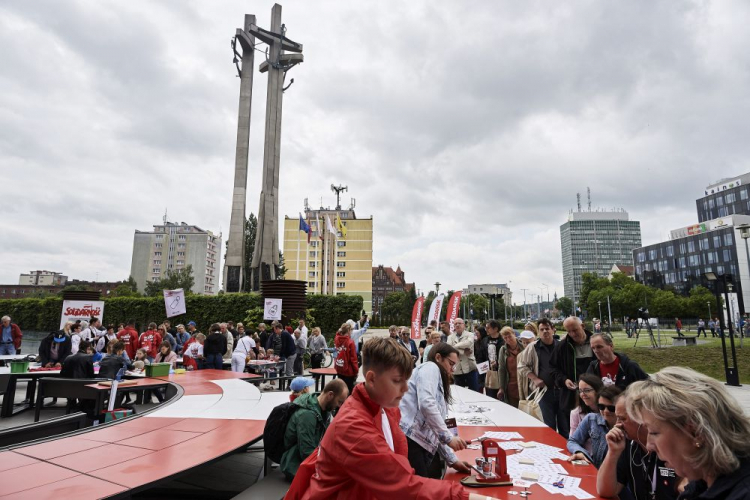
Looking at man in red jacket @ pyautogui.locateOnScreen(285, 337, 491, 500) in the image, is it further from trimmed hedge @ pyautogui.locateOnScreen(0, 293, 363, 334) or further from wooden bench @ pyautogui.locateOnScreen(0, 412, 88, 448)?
trimmed hedge @ pyautogui.locateOnScreen(0, 293, 363, 334)

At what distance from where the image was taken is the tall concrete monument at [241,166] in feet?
87.5

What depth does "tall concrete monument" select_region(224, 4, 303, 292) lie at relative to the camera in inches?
1061

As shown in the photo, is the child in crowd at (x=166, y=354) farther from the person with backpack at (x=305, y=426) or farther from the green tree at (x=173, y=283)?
the green tree at (x=173, y=283)

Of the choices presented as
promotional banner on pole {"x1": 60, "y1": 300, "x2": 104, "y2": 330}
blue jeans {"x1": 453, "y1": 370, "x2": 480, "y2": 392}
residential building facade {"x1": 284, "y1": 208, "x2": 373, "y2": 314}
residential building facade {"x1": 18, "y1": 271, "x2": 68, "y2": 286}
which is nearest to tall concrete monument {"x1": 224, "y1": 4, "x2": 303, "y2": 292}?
promotional banner on pole {"x1": 60, "y1": 300, "x2": 104, "y2": 330}

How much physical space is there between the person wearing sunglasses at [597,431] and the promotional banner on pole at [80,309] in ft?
76.1

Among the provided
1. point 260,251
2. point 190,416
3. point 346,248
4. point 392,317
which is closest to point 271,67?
point 260,251

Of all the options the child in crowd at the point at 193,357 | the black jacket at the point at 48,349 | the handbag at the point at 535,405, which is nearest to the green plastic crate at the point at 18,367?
the black jacket at the point at 48,349

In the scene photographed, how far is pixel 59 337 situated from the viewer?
10.4m

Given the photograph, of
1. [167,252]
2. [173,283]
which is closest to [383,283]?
[167,252]

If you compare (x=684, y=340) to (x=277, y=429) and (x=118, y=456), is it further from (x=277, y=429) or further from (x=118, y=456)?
(x=118, y=456)

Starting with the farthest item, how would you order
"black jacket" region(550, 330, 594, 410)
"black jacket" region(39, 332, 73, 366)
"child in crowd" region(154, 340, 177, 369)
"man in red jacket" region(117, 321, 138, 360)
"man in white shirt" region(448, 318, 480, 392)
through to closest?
"man in red jacket" region(117, 321, 138, 360), "child in crowd" region(154, 340, 177, 369), "black jacket" region(39, 332, 73, 366), "man in white shirt" region(448, 318, 480, 392), "black jacket" region(550, 330, 594, 410)

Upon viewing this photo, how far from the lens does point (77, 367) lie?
7.82 metres

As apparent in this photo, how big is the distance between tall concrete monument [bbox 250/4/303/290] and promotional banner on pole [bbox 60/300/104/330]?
30.0ft

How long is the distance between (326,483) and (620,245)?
588 ft
